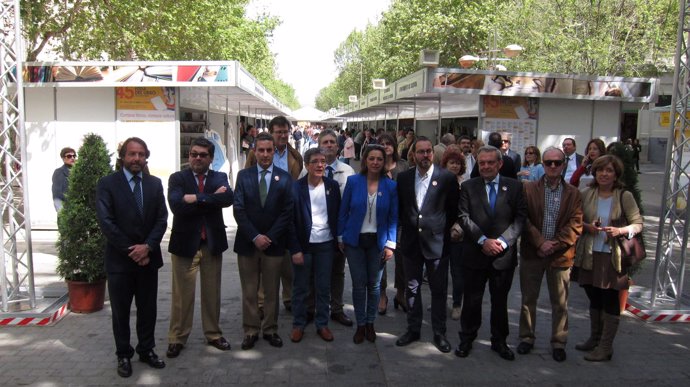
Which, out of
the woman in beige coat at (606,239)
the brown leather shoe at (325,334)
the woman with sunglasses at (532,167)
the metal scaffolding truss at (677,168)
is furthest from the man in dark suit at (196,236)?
the woman with sunglasses at (532,167)

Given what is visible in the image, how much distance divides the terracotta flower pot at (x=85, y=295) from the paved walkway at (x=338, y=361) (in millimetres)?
111

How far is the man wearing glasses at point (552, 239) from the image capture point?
4.54m

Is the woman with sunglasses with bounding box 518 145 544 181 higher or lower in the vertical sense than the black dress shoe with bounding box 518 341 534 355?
Answer: higher

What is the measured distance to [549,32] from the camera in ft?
69.1

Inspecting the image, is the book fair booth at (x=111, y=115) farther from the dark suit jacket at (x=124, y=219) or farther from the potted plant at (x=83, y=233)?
the dark suit jacket at (x=124, y=219)

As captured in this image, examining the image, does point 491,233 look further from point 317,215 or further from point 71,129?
point 71,129

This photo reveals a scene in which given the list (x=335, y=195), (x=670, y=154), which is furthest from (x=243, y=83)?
(x=670, y=154)

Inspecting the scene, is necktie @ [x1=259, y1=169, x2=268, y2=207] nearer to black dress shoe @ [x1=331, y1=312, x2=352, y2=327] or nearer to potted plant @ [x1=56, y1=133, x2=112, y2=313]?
black dress shoe @ [x1=331, y1=312, x2=352, y2=327]

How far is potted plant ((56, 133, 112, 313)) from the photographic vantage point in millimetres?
5645

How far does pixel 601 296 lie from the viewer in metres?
4.79

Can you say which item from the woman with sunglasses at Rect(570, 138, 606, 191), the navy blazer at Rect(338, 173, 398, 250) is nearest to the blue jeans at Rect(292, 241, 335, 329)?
the navy blazer at Rect(338, 173, 398, 250)

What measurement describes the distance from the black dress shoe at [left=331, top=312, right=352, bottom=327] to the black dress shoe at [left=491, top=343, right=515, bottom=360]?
1404 millimetres

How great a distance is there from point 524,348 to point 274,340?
7.10ft

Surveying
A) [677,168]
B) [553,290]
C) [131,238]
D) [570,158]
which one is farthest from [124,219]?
[570,158]
